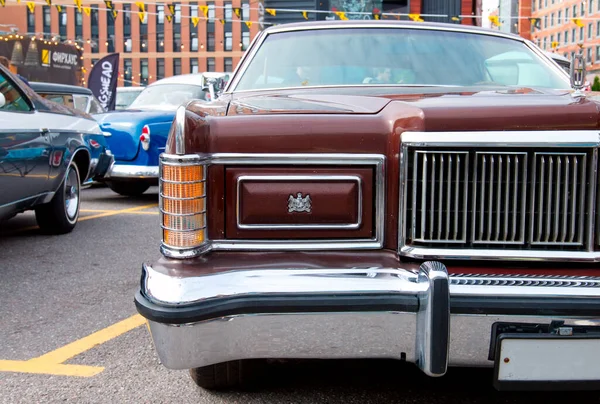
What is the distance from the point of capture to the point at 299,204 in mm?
2246

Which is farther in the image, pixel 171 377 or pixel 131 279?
pixel 131 279

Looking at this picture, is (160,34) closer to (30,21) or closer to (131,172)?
(30,21)

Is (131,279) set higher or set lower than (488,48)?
lower

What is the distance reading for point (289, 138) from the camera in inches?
88.4

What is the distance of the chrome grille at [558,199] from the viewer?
7.20 feet

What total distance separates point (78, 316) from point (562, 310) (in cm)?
265

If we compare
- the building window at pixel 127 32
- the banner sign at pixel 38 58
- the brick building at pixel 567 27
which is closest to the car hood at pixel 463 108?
the banner sign at pixel 38 58

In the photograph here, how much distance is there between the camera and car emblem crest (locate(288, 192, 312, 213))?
7.36 feet

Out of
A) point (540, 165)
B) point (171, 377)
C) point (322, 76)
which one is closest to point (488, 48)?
point (322, 76)

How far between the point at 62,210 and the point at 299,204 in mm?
4370

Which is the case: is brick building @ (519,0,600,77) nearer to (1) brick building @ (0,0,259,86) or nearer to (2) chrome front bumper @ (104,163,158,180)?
(1) brick building @ (0,0,259,86)

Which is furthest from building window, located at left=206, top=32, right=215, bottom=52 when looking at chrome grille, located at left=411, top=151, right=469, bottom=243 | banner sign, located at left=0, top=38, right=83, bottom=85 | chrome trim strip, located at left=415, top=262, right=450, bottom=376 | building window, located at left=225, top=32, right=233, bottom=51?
chrome trim strip, located at left=415, top=262, right=450, bottom=376

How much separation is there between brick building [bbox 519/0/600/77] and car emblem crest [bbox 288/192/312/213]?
67.4 meters

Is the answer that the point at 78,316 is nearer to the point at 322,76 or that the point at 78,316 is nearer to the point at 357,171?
the point at 322,76
